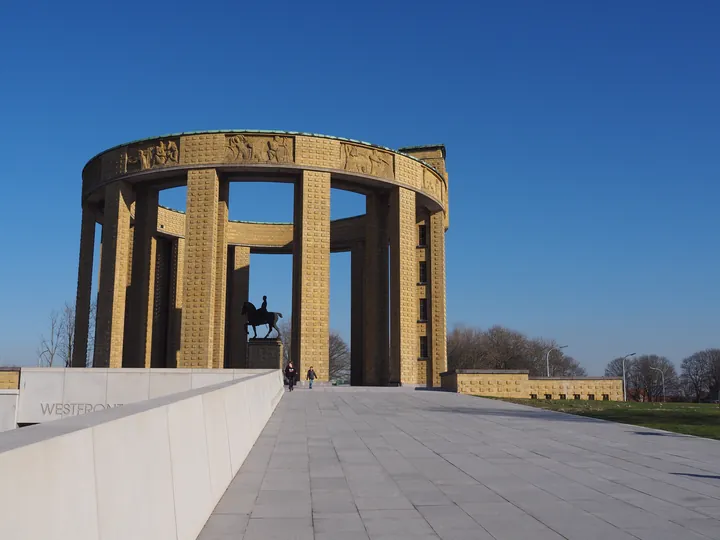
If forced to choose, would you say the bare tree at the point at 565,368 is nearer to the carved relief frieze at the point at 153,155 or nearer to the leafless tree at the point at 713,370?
the leafless tree at the point at 713,370

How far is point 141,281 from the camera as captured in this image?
34781 mm

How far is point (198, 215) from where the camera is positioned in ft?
99.0

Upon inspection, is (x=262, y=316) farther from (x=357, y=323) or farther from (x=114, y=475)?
(x=114, y=475)

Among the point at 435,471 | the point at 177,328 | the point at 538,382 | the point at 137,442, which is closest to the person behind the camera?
the point at 137,442

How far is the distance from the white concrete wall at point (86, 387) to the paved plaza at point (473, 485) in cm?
961

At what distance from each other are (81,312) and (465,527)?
32.9m

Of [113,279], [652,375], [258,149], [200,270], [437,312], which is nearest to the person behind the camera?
[200,270]

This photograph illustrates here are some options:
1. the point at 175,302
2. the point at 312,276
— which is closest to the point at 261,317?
the point at 312,276

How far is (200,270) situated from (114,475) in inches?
1089

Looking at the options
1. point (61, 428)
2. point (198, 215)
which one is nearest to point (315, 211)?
point (198, 215)

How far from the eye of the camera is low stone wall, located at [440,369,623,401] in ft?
79.8

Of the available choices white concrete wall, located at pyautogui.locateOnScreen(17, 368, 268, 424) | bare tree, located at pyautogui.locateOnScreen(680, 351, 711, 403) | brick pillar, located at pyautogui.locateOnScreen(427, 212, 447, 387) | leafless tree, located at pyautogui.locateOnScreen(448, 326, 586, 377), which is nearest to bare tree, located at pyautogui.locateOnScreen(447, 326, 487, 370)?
leafless tree, located at pyautogui.locateOnScreen(448, 326, 586, 377)

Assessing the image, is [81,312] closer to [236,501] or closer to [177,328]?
[177,328]

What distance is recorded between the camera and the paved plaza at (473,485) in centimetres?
449
